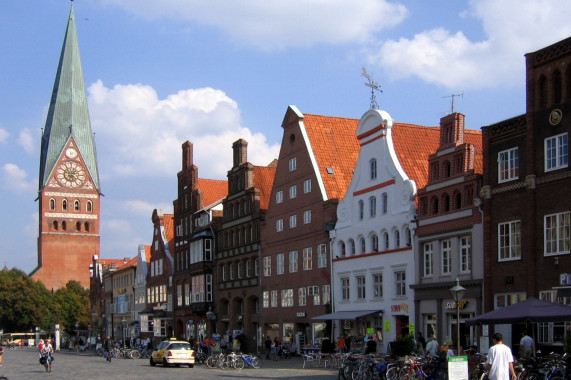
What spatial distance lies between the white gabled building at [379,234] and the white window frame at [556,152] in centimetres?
1072

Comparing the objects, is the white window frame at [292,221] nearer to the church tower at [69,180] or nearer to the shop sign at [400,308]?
the shop sign at [400,308]

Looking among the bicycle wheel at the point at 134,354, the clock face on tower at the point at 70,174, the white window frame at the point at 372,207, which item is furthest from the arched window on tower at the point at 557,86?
the clock face on tower at the point at 70,174

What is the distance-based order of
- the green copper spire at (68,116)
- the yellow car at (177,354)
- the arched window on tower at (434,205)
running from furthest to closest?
the green copper spire at (68,116)
the yellow car at (177,354)
the arched window on tower at (434,205)

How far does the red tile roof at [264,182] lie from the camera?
68062mm

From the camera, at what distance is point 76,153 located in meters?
172

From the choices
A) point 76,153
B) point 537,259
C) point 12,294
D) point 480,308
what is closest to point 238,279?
point 480,308

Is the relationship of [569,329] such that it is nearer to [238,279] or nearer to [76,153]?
[238,279]

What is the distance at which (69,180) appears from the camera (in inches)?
6708

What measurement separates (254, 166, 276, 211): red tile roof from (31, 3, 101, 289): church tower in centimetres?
9962

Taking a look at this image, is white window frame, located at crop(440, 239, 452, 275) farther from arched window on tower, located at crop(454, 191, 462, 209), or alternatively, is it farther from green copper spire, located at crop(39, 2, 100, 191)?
green copper spire, located at crop(39, 2, 100, 191)

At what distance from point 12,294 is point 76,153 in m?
44.1

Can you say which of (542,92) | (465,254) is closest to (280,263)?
(465,254)

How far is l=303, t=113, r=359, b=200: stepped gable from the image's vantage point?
2269 inches

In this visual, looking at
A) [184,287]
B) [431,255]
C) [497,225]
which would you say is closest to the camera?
[497,225]
